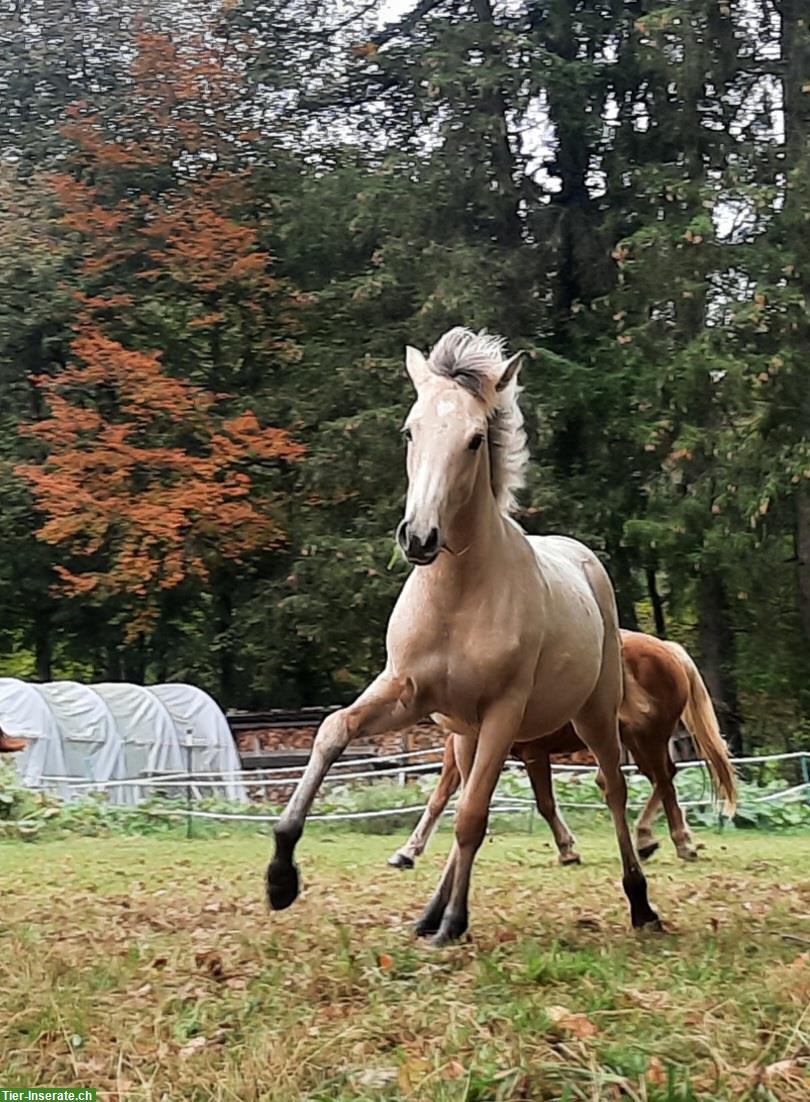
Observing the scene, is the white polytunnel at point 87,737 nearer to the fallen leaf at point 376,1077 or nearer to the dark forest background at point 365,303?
the dark forest background at point 365,303

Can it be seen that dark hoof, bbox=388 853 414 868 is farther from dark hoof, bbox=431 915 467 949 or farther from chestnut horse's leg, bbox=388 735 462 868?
dark hoof, bbox=431 915 467 949

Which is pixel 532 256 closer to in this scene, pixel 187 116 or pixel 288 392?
pixel 288 392

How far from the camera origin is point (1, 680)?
1845cm

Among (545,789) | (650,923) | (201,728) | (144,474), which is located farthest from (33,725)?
(650,923)

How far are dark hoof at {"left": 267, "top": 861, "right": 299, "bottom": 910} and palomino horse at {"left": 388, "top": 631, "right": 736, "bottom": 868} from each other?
418 centimetres

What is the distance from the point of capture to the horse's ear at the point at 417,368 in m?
4.92

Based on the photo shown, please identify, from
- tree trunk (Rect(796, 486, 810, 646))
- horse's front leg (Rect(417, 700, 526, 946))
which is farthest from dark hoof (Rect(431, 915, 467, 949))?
tree trunk (Rect(796, 486, 810, 646))

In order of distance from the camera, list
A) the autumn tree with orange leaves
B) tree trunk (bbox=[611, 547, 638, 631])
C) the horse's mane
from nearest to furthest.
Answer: the horse's mane, the autumn tree with orange leaves, tree trunk (bbox=[611, 547, 638, 631])

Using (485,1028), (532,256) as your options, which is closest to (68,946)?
(485,1028)

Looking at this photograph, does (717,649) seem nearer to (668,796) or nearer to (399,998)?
(668,796)

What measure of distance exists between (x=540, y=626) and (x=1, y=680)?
48.9 ft

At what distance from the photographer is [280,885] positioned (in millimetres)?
4324

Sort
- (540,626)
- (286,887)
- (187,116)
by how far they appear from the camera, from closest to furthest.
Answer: (286,887) → (540,626) → (187,116)

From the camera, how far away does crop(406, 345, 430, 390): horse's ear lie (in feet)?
16.1
